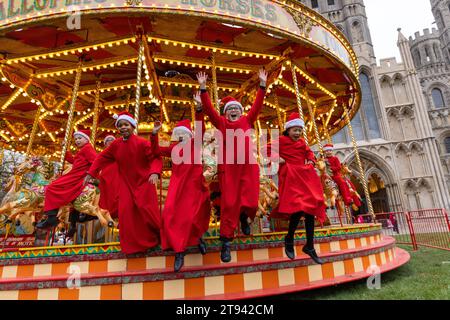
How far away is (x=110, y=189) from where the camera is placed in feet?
12.5

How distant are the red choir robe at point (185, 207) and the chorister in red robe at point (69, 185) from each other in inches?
65.8

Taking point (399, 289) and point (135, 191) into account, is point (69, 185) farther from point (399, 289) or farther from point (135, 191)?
point (399, 289)

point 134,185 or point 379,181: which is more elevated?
point 379,181

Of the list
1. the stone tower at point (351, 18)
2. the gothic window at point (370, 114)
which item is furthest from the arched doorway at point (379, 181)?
the stone tower at point (351, 18)

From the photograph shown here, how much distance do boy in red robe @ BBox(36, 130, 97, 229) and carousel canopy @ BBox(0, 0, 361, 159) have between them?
4.49ft

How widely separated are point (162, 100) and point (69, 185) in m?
4.78

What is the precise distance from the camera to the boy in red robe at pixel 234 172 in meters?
3.41

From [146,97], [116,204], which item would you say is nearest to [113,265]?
[116,204]

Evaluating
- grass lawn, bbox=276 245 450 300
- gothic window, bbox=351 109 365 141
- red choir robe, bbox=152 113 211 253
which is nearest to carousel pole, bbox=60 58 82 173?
Result: red choir robe, bbox=152 113 211 253

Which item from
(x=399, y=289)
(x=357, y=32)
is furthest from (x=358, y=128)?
(x=399, y=289)

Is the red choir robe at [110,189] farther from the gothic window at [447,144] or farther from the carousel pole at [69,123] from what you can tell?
the gothic window at [447,144]

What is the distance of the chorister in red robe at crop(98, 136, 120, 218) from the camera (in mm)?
3730

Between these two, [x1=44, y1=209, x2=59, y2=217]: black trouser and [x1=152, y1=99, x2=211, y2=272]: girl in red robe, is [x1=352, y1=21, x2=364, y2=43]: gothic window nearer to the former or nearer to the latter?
[x1=152, y1=99, x2=211, y2=272]: girl in red robe
